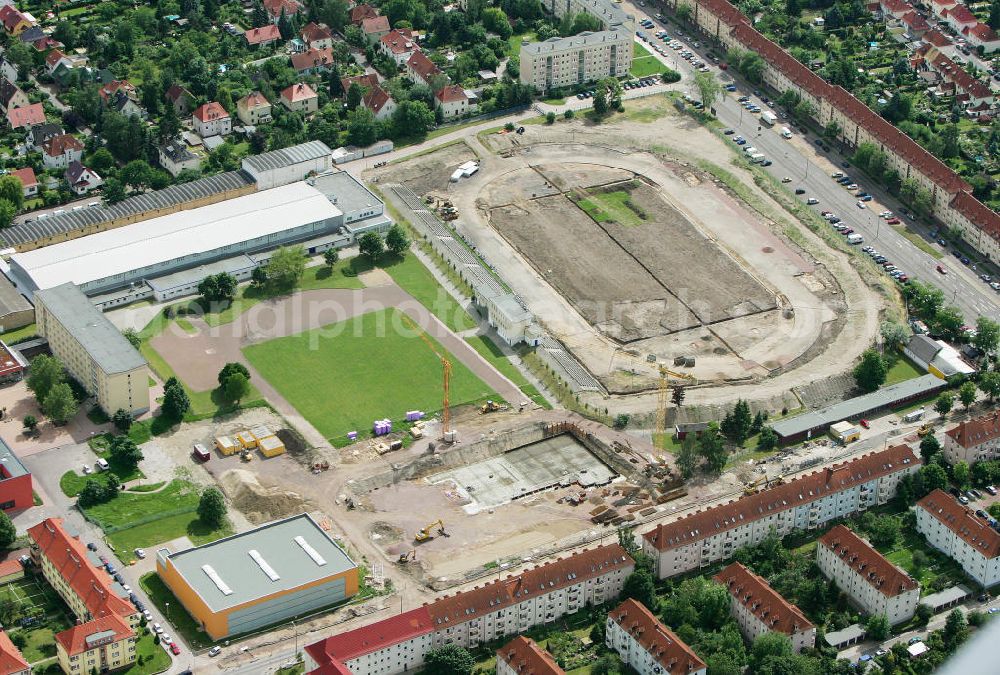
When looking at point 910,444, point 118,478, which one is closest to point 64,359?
point 118,478

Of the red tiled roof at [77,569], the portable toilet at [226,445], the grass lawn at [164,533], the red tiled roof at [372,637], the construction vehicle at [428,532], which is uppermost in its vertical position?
the red tiled roof at [77,569]

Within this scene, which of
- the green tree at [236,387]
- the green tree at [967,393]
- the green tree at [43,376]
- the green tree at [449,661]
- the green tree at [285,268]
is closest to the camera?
the green tree at [449,661]

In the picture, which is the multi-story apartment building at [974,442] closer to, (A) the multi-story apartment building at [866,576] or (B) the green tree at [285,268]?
(A) the multi-story apartment building at [866,576]

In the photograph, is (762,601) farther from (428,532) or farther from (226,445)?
(226,445)

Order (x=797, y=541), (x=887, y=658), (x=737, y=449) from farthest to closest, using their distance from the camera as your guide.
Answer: (x=737, y=449) → (x=797, y=541) → (x=887, y=658)

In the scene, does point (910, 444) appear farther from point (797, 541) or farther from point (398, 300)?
point (398, 300)

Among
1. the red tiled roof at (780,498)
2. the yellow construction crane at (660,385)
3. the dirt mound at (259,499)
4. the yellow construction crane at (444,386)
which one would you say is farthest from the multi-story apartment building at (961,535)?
the dirt mound at (259,499)

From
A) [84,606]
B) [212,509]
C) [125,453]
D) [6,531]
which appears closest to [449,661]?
[212,509]
